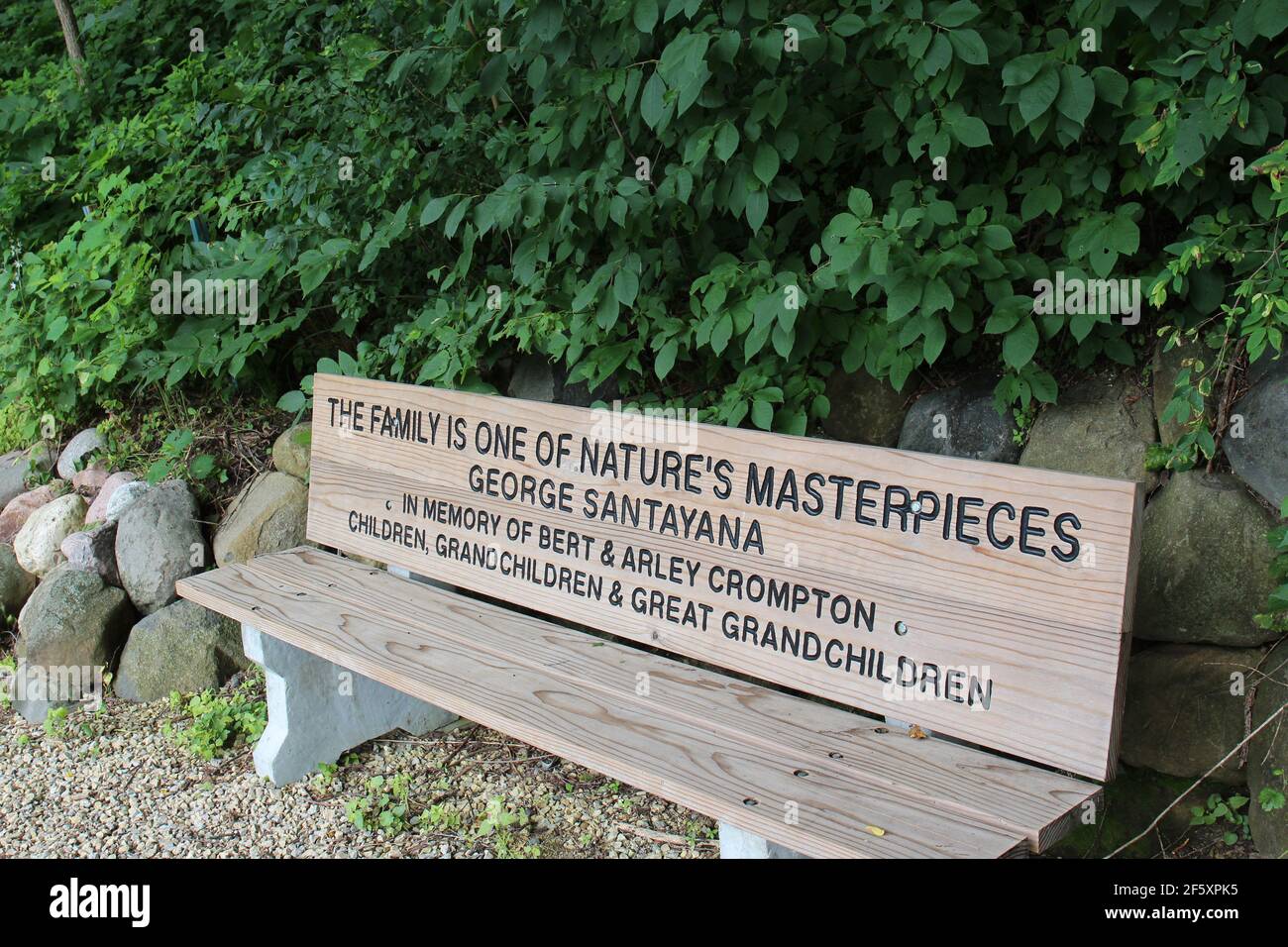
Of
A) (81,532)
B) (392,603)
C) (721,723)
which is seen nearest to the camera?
(721,723)

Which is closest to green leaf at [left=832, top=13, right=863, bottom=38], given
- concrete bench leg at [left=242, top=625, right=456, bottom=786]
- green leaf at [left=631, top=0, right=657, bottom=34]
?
green leaf at [left=631, top=0, right=657, bottom=34]

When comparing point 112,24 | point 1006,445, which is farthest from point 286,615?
point 112,24

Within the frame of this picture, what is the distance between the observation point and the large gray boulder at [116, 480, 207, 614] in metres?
3.80

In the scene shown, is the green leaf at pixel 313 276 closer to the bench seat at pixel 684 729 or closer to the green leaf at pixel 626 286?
the bench seat at pixel 684 729

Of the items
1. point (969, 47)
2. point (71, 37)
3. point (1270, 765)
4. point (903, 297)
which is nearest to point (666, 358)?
point (903, 297)

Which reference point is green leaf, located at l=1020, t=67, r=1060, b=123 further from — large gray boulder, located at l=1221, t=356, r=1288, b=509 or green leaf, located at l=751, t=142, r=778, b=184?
large gray boulder, located at l=1221, t=356, r=1288, b=509

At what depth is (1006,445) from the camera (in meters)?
2.72

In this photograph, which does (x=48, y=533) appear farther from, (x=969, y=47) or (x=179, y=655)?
(x=969, y=47)

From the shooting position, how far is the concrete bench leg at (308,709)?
9.71 ft

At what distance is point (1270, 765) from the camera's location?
7.11ft

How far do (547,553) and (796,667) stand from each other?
72 cm
